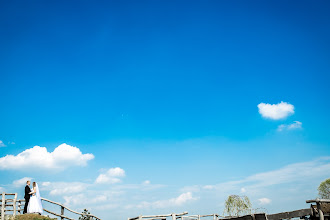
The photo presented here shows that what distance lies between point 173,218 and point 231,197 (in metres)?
25.5

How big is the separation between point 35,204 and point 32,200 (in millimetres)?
378

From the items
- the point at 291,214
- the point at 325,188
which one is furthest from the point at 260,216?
the point at 325,188

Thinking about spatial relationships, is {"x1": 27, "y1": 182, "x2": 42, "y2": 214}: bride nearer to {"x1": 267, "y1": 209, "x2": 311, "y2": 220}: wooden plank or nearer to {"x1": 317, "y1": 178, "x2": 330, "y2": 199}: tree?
{"x1": 267, "y1": 209, "x2": 311, "y2": 220}: wooden plank

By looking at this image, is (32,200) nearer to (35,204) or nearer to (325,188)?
(35,204)

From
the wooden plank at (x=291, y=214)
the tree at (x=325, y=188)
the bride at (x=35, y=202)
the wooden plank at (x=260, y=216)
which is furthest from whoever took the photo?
the tree at (x=325, y=188)

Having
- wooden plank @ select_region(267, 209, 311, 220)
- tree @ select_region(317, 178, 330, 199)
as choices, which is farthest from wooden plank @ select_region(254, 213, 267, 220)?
tree @ select_region(317, 178, 330, 199)

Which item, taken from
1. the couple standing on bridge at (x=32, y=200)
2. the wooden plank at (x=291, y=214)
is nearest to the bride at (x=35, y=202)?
the couple standing on bridge at (x=32, y=200)

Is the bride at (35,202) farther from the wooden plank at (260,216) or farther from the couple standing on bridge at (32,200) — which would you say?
the wooden plank at (260,216)

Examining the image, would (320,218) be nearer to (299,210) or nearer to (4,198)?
(299,210)

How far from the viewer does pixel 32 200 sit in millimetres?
20719

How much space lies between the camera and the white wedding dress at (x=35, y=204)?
67.4 feet

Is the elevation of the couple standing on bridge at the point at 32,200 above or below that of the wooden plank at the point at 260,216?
above

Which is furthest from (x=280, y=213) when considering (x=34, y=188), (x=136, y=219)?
(x=34, y=188)

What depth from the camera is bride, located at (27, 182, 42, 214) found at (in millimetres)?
20547
